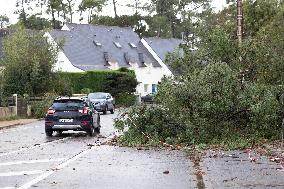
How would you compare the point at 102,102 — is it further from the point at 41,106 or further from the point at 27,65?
the point at 27,65

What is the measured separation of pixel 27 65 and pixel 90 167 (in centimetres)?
2917

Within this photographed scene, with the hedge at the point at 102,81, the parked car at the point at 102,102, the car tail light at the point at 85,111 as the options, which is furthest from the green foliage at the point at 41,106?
the hedge at the point at 102,81

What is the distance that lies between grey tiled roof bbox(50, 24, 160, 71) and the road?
46.9 meters

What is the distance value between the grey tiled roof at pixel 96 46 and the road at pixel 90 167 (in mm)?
46919

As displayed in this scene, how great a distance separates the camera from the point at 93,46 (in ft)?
237

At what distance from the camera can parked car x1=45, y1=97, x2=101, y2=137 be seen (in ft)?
79.2

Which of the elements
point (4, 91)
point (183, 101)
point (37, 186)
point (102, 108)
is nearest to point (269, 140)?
point (183, 101)

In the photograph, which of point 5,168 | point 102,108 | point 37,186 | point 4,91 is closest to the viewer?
point 37,186

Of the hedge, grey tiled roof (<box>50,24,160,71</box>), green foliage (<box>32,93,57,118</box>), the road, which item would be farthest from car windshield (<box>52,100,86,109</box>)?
grey tiled roof (<box>50,24,160,71</box>)

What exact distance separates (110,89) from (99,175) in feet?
157

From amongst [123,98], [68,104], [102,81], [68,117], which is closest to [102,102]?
[102,81]

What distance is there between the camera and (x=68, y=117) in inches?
952

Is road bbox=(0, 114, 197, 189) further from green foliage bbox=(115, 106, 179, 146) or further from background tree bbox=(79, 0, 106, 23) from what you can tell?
background tree bbox=(79, 0, 106, 23)

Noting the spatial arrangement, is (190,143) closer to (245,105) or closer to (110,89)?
(245,105)
